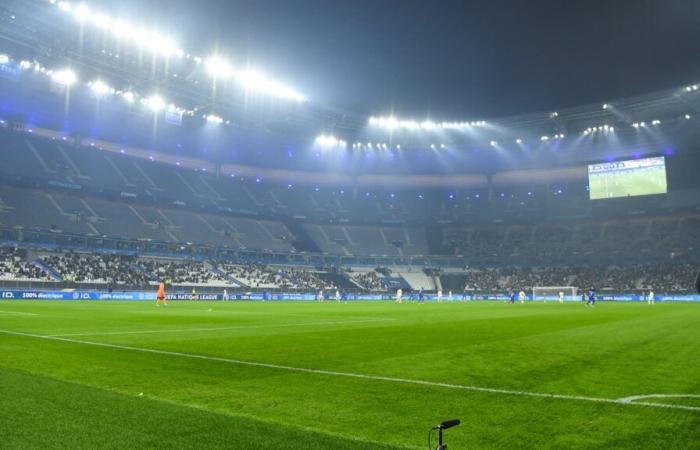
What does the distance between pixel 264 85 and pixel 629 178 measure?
42.2 m

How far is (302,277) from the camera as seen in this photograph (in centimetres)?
6862

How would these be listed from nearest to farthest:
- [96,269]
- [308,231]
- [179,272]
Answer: [96,269], [179,272], [308,231]

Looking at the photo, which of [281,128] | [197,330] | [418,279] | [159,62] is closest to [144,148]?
[281,128]

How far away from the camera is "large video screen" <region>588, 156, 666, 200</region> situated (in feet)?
191

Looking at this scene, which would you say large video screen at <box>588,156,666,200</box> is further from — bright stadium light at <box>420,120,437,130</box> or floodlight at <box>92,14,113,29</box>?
floodlight at <box>92,14,113,29</box>

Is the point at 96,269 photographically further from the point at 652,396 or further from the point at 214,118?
the point at 652,396

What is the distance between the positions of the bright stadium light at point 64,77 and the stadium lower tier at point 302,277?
616 inches

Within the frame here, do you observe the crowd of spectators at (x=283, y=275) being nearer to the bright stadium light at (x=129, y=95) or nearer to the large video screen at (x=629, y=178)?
the large video screen at (x=629, y=178)

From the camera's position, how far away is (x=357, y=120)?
2840 inches

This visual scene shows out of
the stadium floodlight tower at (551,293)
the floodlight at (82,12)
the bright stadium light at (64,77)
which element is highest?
the floodlight at (82,12)

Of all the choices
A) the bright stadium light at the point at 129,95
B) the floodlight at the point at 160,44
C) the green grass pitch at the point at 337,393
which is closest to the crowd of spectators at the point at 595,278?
the floodlight at the point at 160,44

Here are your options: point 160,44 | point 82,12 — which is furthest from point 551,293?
point 82,12

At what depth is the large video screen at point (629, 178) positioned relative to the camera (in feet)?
191

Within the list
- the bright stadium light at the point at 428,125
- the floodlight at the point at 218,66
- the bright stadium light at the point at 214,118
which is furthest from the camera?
the bright stadium light at the point at 428,125
